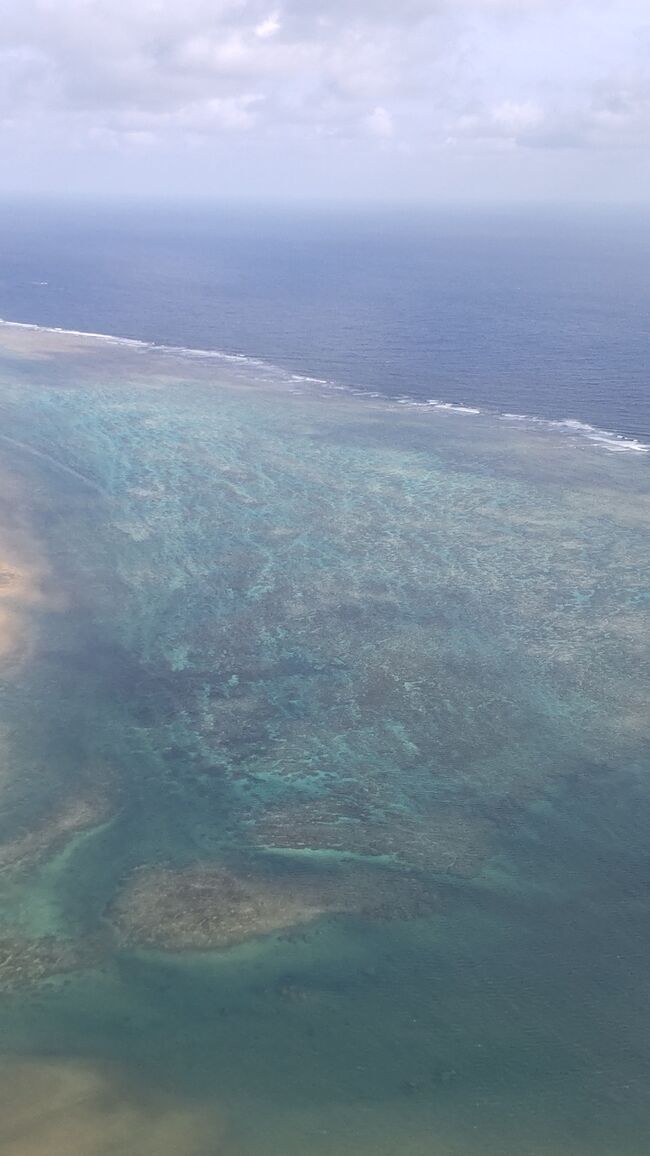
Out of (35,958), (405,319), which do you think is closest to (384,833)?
(35,958)

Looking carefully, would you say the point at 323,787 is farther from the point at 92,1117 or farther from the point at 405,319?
the point at 405,319

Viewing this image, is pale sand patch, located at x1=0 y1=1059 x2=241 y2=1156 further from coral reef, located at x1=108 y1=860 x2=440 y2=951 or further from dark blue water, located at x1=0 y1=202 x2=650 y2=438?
dark blue water, located at x1=0 y1=202 x2=650 y2=438

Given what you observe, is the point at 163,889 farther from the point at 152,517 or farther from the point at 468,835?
the point at 152,517

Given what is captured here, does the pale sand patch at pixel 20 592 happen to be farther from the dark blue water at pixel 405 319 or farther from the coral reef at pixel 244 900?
the dark blue water at pixel 405 319

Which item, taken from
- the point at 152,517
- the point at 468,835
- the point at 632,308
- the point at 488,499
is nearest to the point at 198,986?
the point at 468,835

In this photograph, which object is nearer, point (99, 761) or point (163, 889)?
point (163, 889)

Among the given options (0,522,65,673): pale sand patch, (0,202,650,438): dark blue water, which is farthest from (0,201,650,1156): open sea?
(0,202,650,438): dark blue water
